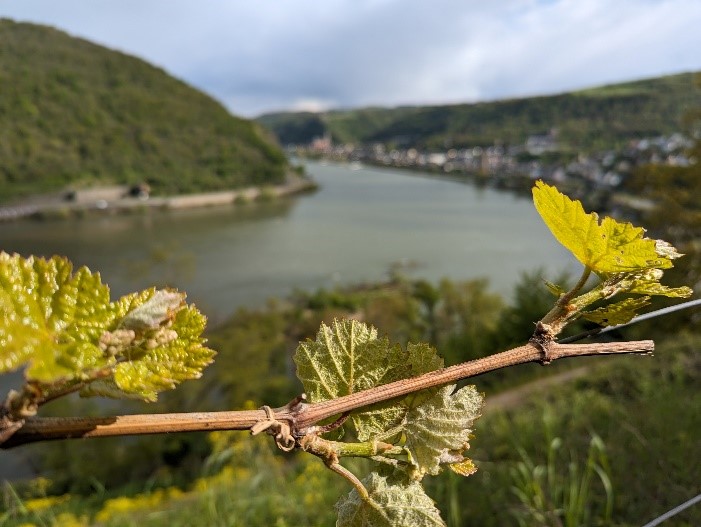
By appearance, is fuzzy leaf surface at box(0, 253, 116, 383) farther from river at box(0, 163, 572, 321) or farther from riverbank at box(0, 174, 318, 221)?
riverbank at box(0, 174, 318, 221)

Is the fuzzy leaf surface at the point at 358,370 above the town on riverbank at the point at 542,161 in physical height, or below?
above

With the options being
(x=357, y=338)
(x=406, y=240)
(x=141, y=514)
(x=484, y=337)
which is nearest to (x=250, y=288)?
(x=406, y=240)

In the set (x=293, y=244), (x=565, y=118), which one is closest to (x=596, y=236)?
(x=293, y=244)

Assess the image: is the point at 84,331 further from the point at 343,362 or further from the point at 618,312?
the point at 618,312

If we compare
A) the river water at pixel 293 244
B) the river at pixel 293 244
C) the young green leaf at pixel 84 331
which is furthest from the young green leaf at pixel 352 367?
the river at pixel 293 244

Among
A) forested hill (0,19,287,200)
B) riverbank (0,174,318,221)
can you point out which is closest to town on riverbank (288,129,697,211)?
riverbank (0,174,318,221)

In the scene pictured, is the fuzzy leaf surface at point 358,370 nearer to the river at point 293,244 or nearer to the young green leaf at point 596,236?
the young green leaf at point 596,236
